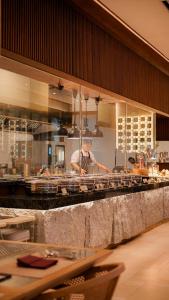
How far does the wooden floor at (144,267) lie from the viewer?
3820 millimetres

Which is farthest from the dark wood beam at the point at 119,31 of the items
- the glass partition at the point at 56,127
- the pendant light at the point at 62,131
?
the pendant light at the point at 62,131

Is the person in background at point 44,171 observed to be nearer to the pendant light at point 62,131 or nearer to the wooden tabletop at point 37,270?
the pendant light at point 62,131

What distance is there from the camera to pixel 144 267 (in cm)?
469

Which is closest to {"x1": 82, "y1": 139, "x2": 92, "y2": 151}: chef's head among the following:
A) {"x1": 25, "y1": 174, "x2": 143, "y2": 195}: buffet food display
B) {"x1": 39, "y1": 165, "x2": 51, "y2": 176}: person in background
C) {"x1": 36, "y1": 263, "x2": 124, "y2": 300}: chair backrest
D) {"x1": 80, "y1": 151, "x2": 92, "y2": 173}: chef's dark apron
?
{"x1": 80, "y1": 151, "x2": 92, "y2": 173}: chef's dark apron

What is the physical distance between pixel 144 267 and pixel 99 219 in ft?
2.38

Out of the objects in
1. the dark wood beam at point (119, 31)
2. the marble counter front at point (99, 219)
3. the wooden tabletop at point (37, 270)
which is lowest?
the marble counter front at point (99, 219)

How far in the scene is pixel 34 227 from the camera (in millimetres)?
3955

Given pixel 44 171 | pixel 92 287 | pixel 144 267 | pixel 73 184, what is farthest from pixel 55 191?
pixel 92 287

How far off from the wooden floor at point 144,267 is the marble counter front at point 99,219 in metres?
0.18

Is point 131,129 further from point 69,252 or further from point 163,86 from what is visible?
point 69,252

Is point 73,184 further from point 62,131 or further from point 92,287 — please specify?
point 92,287

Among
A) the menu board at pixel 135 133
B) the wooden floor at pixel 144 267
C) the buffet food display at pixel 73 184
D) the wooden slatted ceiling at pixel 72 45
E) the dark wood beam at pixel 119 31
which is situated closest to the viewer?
the wooden floor at pixel 144 267

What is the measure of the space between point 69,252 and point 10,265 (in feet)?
1.15

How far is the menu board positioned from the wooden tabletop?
5.64 metres
